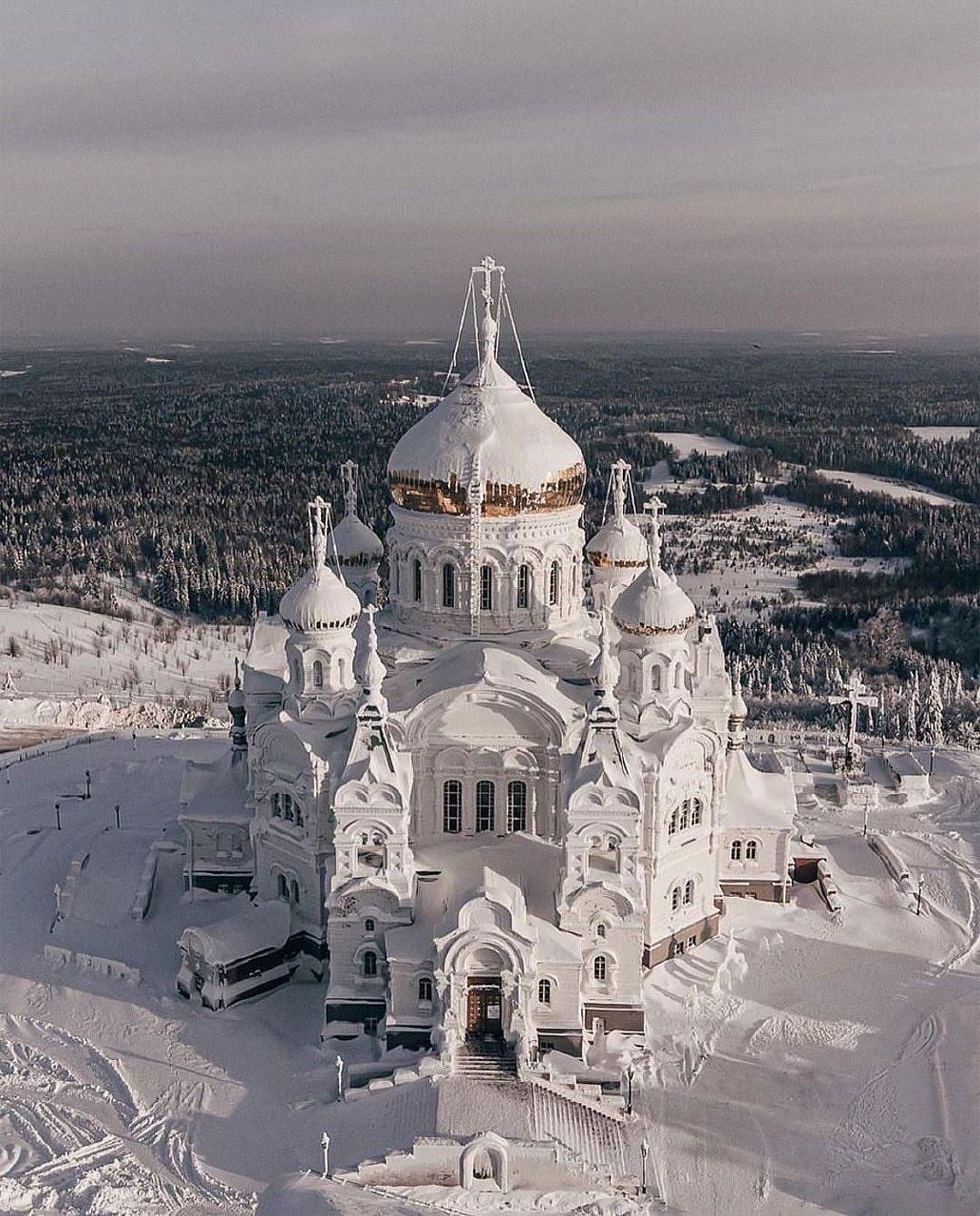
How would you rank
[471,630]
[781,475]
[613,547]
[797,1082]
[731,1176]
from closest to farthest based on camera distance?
[731,1176]
[797,1082]
[471,630]
[613,547]
[781,475]

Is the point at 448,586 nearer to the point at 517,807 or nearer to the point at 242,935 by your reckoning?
the point at 517,807

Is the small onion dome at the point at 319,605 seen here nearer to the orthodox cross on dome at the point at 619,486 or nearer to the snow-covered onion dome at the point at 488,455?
the snow-covered onion dome at the point at 488,455

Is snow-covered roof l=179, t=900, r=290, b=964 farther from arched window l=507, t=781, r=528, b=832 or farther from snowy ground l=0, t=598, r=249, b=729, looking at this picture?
snowy ground l=0, t=598, r=249, b=729

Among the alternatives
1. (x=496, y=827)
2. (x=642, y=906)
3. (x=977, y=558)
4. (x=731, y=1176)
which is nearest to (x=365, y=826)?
(x=496, y=827)

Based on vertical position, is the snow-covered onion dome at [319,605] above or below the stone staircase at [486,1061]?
above

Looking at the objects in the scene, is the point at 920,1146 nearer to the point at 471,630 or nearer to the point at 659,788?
the point at 659,788

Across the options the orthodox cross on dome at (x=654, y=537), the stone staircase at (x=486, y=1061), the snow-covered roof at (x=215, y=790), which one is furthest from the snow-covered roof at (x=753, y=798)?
the snow-covered roof at (x=215, y=790)
